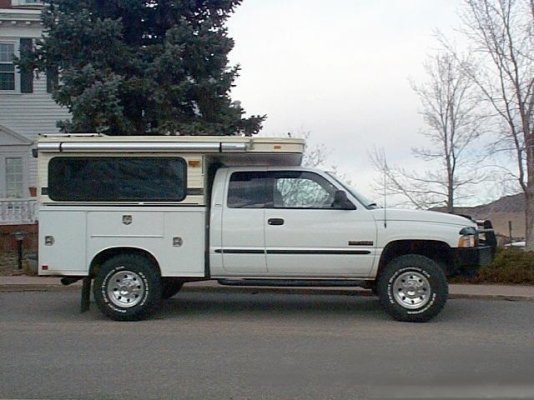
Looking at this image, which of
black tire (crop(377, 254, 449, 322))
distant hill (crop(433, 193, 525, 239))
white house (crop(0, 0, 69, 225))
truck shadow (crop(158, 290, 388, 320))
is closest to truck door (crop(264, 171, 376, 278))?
black tire (crop(377, 254, 449, 322))

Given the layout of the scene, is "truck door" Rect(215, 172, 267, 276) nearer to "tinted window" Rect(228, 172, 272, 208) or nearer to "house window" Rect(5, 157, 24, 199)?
"tinted window" Rect(228, 172, 272, 208)

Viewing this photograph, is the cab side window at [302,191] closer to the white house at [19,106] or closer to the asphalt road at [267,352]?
the asphalt road at [267,352]

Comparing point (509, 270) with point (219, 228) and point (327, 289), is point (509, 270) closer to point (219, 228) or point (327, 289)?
point (327, 289)

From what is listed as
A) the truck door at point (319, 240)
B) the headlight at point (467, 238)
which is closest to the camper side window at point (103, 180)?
the truck door at point (319, 240)

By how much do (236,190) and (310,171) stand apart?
3.47 ft

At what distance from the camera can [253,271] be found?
9.99 metres

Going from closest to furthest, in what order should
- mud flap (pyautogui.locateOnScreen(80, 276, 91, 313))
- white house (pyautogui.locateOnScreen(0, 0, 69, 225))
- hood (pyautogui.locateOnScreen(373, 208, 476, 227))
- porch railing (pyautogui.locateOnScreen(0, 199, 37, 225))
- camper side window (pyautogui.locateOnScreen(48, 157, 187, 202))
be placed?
hood (pyautogui.locateOnScreen(373, 208, 476, 227)) < camper side window (pyautogui.locateOnScreen(48, 157, 187, 202)) < mud flap (pyautogui.locateOnScreen(80, 276, 91, 313)) < porch railing (pyautogui.locateOnScreen(0, 199, 37, 225)) < white house (pyautogui.locateOnScreen(0, 0, 69, 225))

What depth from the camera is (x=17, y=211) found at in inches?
835

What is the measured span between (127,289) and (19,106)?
15.5 metres

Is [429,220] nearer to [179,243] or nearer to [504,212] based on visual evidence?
[179,243]

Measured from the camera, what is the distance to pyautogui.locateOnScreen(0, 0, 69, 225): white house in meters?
23.5

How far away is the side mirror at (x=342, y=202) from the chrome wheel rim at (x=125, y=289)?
9.44 ft

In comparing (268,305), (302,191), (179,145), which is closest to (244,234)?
(302,191)

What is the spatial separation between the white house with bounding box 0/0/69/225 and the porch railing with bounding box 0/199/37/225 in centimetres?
198
